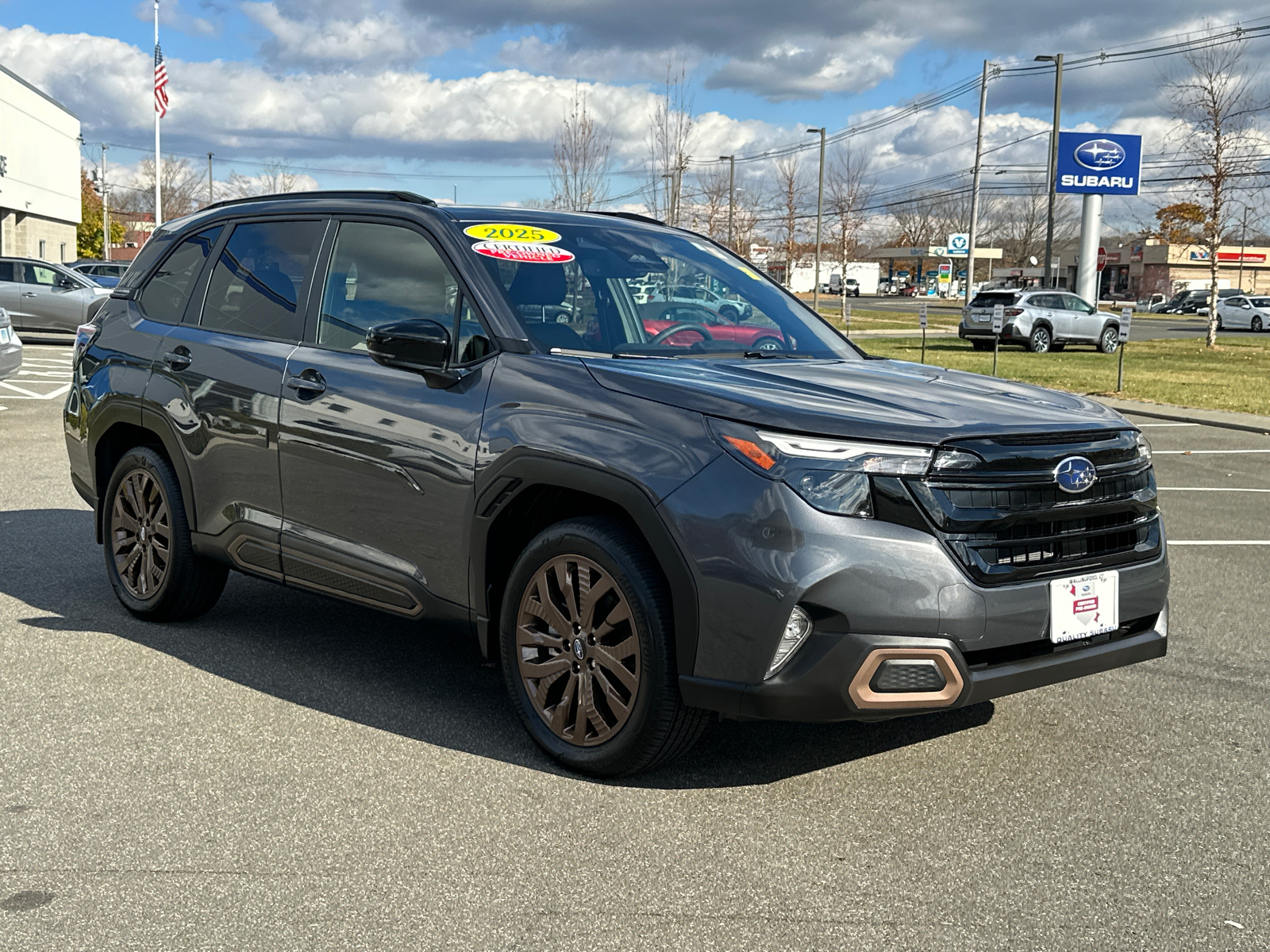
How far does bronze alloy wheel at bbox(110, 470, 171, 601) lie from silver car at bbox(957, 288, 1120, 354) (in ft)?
101

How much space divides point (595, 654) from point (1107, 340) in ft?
115

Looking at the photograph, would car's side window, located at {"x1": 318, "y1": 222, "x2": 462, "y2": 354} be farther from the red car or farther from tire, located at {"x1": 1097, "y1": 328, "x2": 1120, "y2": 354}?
tire, located at {"x1": 1097, "y1": 328, "x2": 1120, "y2": 354}

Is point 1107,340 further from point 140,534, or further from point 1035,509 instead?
point 1035,509

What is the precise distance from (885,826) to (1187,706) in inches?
72.8

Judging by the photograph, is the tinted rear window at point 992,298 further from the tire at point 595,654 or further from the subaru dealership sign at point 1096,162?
the tire at point 595,654

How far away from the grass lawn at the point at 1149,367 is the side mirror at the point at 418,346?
1232cm

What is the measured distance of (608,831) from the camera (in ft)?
12.4

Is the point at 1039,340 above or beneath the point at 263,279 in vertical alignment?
beneath

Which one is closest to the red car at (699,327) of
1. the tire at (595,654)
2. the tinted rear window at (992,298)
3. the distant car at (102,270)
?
the tire at (595,654)

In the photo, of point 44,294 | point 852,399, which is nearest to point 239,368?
point 852,399

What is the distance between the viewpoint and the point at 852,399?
12.9ft

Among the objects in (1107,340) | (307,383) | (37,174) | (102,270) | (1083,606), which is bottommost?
(1083,606)

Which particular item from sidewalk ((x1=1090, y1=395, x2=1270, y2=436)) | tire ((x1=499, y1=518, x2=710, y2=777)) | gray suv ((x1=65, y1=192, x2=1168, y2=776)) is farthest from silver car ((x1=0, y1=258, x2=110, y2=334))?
tire ((x1=499, y1=518, x2=710, y2=777))

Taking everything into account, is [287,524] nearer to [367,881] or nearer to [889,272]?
[367,881]
